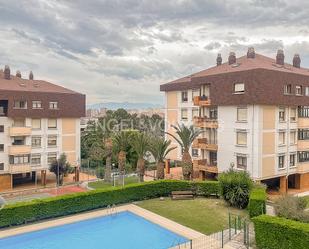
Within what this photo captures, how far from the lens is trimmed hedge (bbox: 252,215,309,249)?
1591cm

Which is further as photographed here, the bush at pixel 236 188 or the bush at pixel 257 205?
the bush at pixel 236 188

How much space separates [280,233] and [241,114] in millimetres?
18407

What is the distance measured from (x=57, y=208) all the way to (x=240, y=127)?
19.4m

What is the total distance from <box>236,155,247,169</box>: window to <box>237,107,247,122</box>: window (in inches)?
149

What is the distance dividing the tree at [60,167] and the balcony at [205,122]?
17532 mm

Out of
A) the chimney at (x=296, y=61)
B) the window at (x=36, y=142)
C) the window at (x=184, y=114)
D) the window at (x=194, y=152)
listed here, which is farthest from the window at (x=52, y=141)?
the chimney at (x=296, y=61)

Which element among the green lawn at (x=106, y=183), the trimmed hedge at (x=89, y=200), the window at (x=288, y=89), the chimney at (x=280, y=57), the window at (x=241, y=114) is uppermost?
the chimney at (x=280, y=57)

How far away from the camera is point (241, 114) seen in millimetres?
33719

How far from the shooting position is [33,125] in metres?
42.7

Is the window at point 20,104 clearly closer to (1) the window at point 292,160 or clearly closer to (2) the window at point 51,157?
(2) the window at point 51,157

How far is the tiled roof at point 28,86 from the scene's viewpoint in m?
41.6

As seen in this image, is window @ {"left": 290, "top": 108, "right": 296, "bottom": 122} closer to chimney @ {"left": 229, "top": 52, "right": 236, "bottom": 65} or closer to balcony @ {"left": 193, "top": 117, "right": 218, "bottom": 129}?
balcony @ {"left": 193, "top": 117, "right": 218, "bottom": 129}

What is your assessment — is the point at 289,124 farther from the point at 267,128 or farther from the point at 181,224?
the point at 181,224

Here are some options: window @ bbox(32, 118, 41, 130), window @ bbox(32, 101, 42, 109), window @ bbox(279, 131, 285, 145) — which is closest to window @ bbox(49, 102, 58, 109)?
window @ bbox(32, 101, 42, 109)
